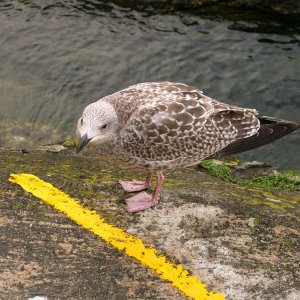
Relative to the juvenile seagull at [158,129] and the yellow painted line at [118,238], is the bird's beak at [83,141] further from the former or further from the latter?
the yellow painted line at [118,238]

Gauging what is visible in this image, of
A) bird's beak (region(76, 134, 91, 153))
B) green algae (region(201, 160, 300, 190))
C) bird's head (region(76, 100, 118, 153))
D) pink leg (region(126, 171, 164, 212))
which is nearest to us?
bird's beak (region(76, 134, 91, 153))

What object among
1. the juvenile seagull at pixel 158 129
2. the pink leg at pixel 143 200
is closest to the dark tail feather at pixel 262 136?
the juvenile seagull at pixel 158 129

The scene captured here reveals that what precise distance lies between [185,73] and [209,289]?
6297 mm

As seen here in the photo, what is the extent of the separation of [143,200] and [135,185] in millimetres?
479

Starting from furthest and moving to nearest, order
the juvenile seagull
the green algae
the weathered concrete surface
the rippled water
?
1. the rippled water
2. the green algae
3. the juvenile seagull
4. the weathered concrete surface

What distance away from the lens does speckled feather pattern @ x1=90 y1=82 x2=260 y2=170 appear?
18.2ft

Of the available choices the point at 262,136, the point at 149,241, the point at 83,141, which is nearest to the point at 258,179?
the point at 262,136

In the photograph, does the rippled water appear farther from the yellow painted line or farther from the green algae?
the yellow painted line

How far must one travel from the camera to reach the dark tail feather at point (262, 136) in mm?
6238

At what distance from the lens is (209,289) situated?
15.8 feet

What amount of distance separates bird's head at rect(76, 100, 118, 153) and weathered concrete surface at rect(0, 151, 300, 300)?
30.5 inches

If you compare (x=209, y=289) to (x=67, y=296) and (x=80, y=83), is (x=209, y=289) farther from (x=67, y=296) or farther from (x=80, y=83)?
(x=80, y=83)

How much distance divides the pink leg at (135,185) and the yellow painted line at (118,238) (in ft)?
2.04

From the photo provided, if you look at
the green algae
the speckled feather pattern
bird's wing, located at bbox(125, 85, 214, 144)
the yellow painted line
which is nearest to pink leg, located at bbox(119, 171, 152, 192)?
the speckled feather pattern
